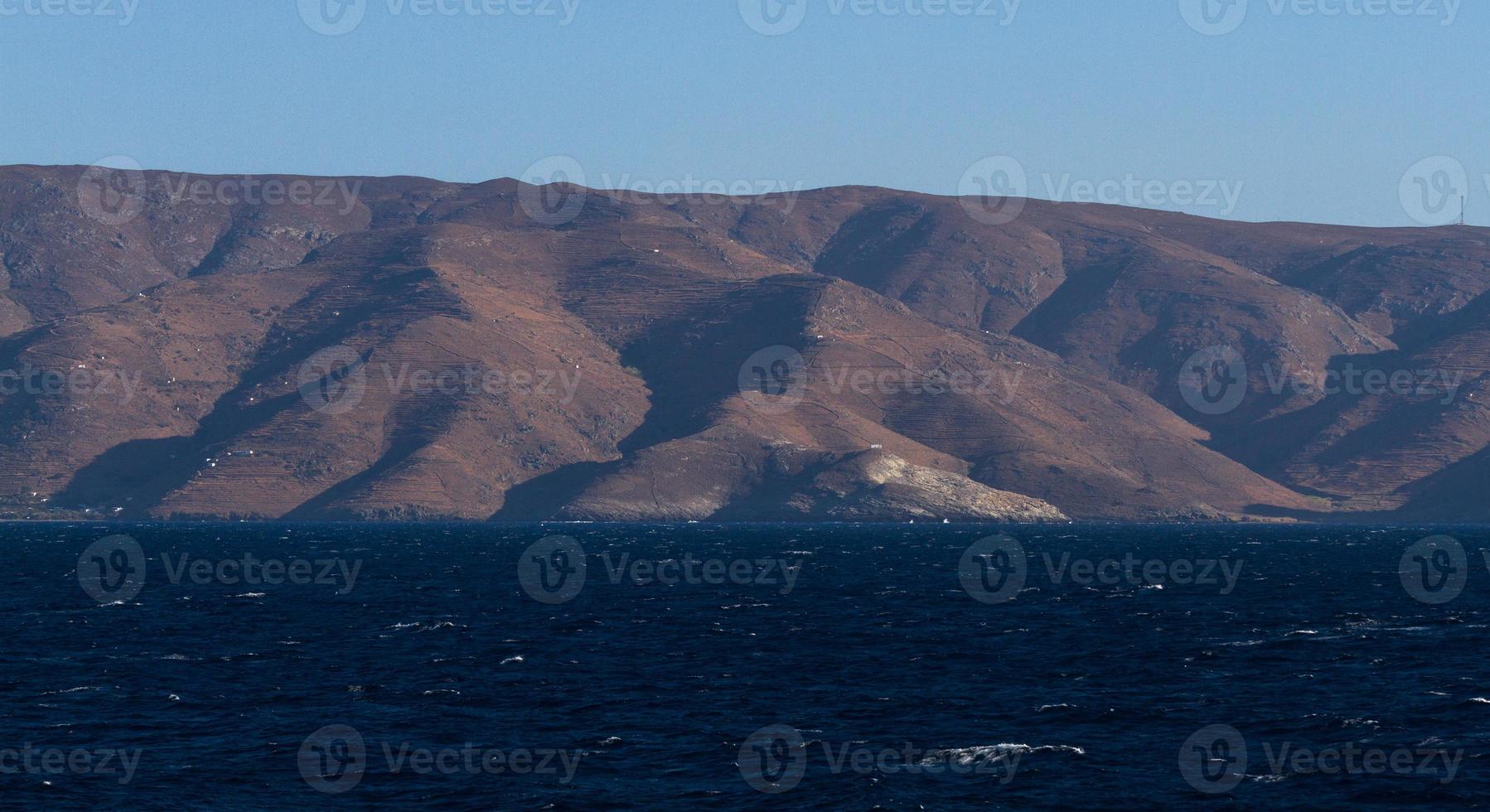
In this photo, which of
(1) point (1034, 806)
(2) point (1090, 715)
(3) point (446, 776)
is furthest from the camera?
(2) point (1090, 715)

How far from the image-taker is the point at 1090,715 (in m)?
62.1

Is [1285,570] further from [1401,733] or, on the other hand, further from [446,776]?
[446,776]

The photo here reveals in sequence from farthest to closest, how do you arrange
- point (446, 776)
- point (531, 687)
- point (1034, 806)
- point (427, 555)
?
point (427, 555) < point (531, 687) < point (446, 776) < point (1034, 806)

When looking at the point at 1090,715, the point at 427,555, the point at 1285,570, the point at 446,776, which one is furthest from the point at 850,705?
the point at 427,555

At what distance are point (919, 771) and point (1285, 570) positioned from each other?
382 feet

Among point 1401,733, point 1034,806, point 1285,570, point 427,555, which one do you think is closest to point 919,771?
point 1034,806

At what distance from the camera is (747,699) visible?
6600cm

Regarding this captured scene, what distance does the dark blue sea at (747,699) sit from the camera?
49812 mm

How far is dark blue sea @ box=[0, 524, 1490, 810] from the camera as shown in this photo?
163 ft

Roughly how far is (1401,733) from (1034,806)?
18256 mm

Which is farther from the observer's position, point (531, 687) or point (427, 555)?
point (427, 555)

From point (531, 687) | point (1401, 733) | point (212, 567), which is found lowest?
point (1401, 733)

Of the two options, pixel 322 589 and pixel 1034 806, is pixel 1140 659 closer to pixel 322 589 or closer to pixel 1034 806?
pixel 1034 806

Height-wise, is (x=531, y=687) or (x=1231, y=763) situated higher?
(x=531, y=687)
